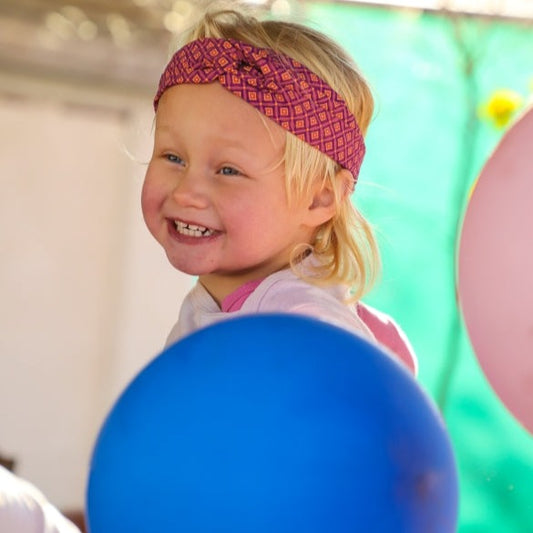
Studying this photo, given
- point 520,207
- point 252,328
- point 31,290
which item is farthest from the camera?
point 31,290

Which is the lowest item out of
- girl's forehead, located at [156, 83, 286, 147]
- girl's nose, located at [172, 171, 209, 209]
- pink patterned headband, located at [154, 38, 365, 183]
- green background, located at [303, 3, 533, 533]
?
green background, located at [303, 3, 533, 533]

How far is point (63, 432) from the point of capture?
480cm

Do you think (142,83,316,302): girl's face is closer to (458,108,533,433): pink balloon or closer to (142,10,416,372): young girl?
(142,10,416,372): young girl

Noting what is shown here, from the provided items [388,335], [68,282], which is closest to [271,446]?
[388,335]

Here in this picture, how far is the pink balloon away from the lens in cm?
174

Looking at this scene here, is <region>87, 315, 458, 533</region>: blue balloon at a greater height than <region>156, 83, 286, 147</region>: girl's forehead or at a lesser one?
lesser

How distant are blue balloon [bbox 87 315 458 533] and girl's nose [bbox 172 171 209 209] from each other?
430 millimetres

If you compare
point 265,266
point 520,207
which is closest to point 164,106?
point 265,266

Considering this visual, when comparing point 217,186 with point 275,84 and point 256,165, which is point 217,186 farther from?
point 275,84

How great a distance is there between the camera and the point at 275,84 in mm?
1713

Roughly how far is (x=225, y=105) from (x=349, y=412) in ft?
2.13

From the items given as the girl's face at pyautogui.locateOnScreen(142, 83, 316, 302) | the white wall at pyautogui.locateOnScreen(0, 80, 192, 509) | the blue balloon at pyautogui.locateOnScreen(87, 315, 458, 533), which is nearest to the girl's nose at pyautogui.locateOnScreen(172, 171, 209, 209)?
the girl's face at pyautogui.locateOnScreen(142, 83, 316, 302)

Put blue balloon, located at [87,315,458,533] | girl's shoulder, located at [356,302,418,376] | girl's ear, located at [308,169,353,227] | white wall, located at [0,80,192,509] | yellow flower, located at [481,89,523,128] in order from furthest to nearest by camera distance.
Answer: white wall, located at [0,80,192,509] < yellow flower, located at [481,89,523,128] < girl's shoulder, located at [356,302,418,376] < girl's ear, located at [308,169,353,227] < blue balloon, located at [87,315,458,533]

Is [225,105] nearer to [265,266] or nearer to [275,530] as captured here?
[265,266]
